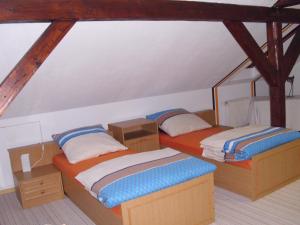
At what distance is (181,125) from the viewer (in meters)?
4.07

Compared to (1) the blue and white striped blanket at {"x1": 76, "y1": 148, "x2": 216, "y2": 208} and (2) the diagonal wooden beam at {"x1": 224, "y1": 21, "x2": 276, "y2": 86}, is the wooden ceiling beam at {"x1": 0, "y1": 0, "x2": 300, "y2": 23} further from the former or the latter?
(1) the blue and white striped blanket at {"x1": 76, "y1": 148, "x2": 216, "y2": 208}

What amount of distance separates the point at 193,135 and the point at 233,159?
1.03 meters

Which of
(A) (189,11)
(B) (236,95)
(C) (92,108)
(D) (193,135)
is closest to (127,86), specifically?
(C) (92,108)

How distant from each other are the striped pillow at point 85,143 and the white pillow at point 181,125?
0.88 m

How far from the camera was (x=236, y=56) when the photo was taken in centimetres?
449

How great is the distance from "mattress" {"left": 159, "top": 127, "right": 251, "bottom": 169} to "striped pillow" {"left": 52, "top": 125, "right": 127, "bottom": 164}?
0.76 meters

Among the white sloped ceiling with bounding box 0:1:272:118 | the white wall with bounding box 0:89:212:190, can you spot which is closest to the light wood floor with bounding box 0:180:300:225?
the white wall with bounding box 0:89:212:190

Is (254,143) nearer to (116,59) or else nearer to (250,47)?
(250,47)

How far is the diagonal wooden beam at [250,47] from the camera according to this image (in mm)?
3443

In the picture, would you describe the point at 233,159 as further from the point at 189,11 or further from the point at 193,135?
the point at 189,11

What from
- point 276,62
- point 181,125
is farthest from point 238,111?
point 181,125

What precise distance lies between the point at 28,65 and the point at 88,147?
4.53 ft

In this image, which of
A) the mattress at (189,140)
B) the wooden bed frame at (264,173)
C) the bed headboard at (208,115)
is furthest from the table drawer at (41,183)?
the bed headboard at (208,115)

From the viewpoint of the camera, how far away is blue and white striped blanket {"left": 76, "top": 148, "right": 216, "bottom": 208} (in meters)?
2.15
